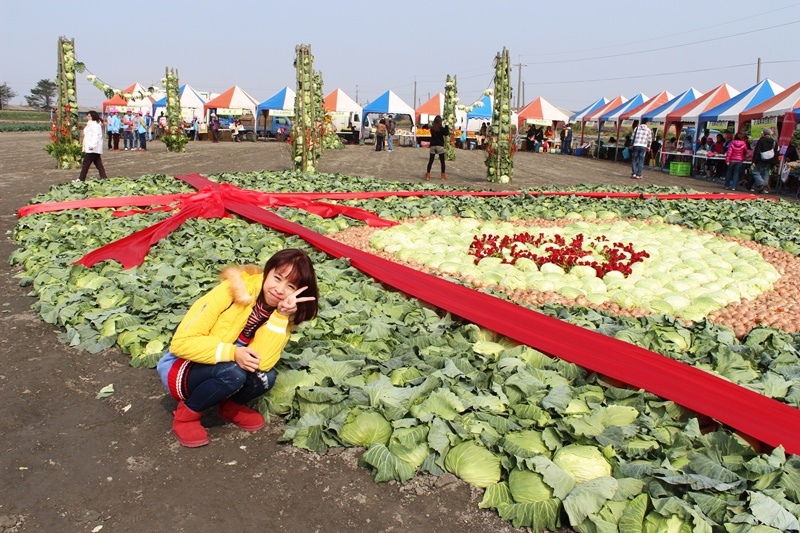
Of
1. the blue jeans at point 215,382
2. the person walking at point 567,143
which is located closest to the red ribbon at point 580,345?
the blue jeans at point 215,382

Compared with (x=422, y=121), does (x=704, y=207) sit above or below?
below

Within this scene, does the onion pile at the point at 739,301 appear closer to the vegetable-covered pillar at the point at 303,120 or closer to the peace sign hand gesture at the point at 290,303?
the peace sign hand gesture at the point at 290,303

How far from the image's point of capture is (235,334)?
11.8ft

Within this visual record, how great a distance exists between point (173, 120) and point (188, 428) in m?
31.2

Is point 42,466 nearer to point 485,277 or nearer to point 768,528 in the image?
point 768,528

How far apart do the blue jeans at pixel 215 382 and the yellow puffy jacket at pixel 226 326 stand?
7 cm

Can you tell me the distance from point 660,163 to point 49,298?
98.7 feet

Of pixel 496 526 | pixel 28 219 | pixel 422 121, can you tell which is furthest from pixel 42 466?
pixel 422 121

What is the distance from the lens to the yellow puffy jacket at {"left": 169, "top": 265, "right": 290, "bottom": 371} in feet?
11.4

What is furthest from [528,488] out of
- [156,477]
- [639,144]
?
[639,144]

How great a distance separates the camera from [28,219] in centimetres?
970

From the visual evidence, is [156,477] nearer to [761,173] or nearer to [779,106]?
[761,173]

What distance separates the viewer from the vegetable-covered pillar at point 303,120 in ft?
60.1

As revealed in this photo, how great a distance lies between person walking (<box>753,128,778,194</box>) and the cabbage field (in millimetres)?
10978
